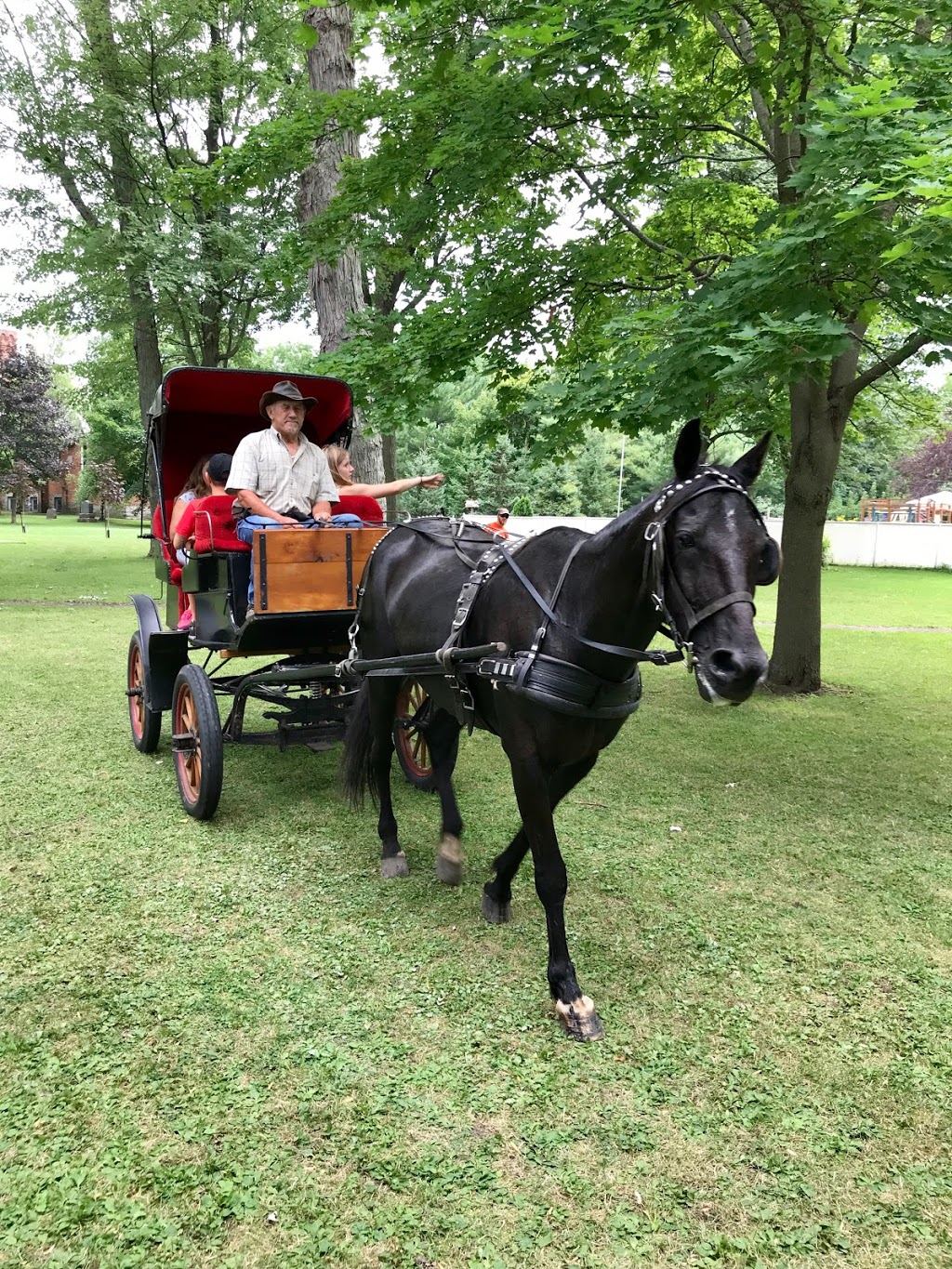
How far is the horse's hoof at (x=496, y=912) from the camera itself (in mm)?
3893

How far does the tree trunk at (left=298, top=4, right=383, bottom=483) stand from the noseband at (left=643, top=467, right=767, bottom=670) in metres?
6.82

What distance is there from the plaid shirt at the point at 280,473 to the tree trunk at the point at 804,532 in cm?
489

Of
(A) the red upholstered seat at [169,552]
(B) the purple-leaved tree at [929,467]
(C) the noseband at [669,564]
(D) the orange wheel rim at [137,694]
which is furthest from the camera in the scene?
(B) the purple-leaved tree at [929,467]

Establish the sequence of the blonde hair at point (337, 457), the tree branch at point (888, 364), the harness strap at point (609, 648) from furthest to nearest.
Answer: the tree branch at point (888, 364)
the blonde hair at point (337, 457)
the harness strap at point (609, 648)

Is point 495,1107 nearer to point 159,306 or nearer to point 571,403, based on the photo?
point 571,403

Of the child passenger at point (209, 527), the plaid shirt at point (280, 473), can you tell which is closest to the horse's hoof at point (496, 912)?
the child passenger at point (209, 527)

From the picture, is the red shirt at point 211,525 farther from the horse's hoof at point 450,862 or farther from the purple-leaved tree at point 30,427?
the purple-leaved tree at point 30,427

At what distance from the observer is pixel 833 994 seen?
338 centimetres

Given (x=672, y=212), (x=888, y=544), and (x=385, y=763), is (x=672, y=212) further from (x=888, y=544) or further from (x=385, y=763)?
(x=888, y=544)

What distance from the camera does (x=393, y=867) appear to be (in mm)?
4398

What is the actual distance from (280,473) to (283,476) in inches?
0.9

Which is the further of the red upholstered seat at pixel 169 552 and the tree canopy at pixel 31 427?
the tree canopy at pixel 31 427

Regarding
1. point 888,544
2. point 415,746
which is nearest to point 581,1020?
point 415,746

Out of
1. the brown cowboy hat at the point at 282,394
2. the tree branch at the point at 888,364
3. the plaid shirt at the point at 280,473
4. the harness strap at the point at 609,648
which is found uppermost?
the tree branch at the point at 888,364
